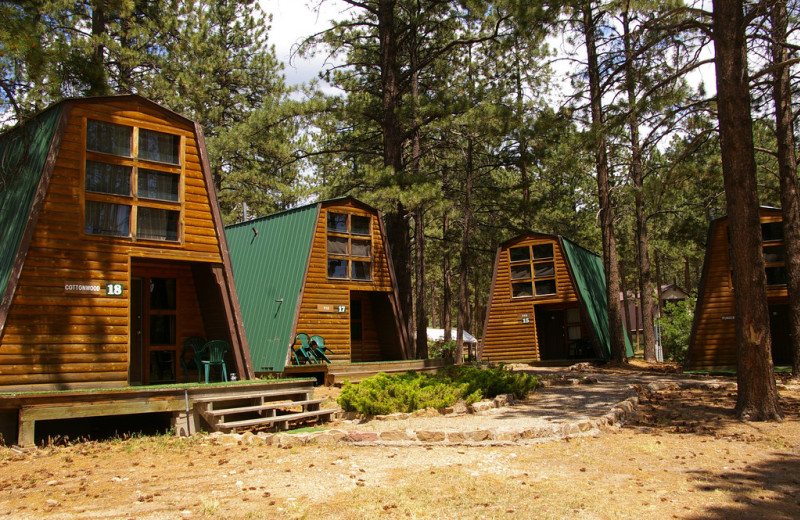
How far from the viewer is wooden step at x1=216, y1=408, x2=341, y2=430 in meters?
8.72

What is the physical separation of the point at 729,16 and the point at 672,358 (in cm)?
1689

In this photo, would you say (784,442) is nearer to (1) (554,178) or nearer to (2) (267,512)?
(2) (267,512)

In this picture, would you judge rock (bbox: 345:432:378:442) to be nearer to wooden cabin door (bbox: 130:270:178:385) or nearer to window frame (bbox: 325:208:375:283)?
wooden cabin door (bbox: 130:270:178:385)

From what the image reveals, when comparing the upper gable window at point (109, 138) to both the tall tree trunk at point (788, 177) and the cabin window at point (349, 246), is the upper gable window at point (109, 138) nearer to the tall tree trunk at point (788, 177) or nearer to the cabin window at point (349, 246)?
the cabin window at point (349, 246)

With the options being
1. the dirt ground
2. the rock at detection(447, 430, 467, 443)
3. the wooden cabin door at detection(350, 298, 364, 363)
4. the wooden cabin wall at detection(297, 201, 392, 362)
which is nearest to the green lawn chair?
the wooden cabin wall at detection(297, 201, 392, 362)

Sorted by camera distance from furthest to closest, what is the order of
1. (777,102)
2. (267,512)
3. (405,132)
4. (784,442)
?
1. (405,132)
2. (777,102)
3. (784,442)
4. (267,512)

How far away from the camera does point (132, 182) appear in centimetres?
1098

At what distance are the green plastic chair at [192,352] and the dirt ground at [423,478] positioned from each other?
3.65 metres

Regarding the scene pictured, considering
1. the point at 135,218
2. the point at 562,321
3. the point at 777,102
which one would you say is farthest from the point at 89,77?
the point at 562,321

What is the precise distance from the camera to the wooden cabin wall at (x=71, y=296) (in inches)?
368

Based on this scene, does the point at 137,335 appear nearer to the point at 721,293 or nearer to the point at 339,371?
the point at 339,371

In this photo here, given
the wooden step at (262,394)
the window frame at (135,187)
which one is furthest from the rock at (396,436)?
the window frame at (135,187)

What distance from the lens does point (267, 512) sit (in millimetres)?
4895

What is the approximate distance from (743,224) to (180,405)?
28.8ft
